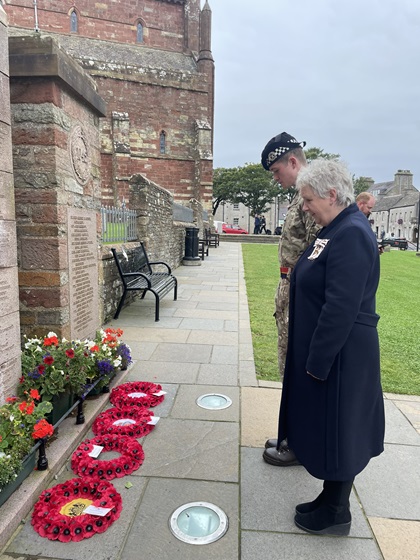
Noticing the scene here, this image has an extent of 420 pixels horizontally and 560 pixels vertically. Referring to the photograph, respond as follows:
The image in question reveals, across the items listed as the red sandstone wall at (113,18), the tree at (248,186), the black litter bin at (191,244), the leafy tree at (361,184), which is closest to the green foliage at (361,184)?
the leafy tree at (361,184)

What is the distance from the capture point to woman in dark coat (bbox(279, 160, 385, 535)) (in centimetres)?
176

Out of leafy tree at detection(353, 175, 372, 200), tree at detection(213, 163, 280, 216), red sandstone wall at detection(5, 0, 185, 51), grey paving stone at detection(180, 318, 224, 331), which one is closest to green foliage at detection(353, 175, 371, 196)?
leafy tree at detection(353, 175, 372, 200)

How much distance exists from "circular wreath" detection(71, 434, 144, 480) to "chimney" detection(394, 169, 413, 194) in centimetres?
8355

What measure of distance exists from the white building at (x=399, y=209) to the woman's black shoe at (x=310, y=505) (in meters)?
61.2

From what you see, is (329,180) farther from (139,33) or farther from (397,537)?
(139,33)

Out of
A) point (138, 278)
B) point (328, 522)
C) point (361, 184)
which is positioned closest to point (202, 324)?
point (138, 278)

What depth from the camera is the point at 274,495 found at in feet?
7.69

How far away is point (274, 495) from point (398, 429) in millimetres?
1439

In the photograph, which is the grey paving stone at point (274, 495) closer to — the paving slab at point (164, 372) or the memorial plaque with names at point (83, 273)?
the paving slab at point (164, 372)

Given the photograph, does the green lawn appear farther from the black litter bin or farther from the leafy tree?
the leafy tree

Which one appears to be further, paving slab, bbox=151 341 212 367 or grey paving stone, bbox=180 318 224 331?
grey paving stone, bbox=180 318 224 331

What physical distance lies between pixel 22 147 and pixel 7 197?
0.81 metres

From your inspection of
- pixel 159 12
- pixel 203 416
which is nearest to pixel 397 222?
pixel 159 12

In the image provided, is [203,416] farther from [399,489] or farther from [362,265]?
[362,265]
